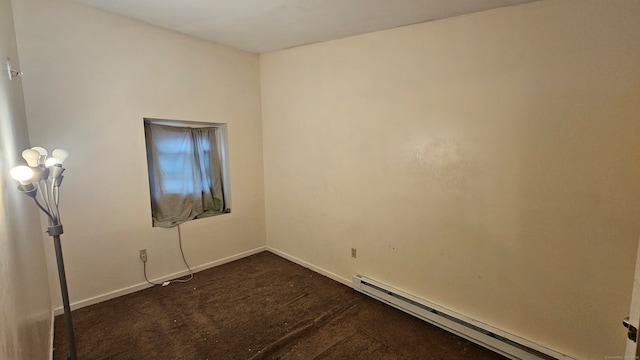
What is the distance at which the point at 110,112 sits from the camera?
2.62m

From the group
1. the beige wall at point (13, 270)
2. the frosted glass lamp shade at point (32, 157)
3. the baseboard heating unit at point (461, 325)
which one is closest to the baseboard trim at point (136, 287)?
the beige wall at point (13, 270)

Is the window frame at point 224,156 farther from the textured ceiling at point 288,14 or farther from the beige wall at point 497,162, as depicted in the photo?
the beige wall at point 497,162

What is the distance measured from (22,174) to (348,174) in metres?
2.42

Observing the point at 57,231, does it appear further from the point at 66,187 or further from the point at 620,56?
the point at 620,56

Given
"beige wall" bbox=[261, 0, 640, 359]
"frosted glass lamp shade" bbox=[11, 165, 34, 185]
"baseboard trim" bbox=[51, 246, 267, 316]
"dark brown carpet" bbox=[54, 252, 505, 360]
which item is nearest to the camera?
"frosted glass lamp shade" bbox=[11, 165, 34, 185]

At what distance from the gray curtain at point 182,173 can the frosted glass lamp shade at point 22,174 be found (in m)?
1.93

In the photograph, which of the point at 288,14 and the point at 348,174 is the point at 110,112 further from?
the point at 348,174

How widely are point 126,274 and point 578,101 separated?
4138mm

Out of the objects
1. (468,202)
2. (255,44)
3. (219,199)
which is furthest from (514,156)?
(219,199)

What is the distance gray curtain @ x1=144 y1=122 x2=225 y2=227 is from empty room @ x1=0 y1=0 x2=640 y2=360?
0.05m

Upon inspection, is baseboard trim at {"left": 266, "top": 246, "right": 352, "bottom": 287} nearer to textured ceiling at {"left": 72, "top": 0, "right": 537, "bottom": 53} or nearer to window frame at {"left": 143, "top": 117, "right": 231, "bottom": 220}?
window frame at {"left": 143, "top": 117, "right": 231, "bottom": 220}

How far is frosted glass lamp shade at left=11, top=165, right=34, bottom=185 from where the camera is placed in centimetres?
122

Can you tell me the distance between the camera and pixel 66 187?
246 cm

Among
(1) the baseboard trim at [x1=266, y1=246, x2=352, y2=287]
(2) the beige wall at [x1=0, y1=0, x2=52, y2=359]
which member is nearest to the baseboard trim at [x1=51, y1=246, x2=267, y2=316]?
(1) the baseboard trim at [x1=266, y1=246, x2=352, y2=287]
